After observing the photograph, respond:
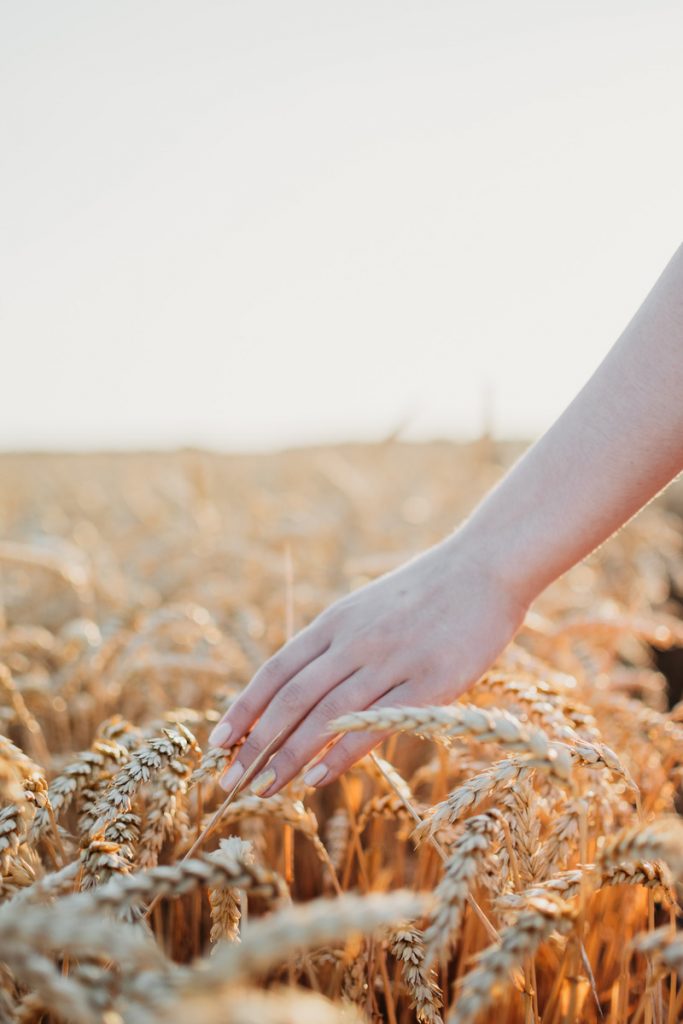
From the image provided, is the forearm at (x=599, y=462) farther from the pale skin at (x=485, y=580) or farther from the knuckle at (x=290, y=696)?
the knuckle at (x=290, y=696)

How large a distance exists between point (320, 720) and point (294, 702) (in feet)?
0.17

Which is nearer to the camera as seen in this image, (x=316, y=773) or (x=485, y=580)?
(x=316, y=773)

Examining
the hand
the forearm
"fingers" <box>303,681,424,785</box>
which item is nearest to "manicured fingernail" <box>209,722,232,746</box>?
the hand

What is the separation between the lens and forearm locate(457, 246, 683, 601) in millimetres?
1087

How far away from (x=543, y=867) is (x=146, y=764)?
57 cm

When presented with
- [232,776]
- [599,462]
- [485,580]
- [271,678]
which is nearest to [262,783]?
[232,776]

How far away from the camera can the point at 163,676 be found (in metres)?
2.09

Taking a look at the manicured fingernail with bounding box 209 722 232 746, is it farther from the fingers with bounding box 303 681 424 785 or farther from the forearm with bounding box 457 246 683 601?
the forearm with bounding box 457 246 683 601

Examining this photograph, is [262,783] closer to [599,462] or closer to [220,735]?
[220,735]

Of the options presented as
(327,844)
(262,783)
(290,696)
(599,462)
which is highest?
(599,462)

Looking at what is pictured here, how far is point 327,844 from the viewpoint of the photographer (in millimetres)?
2090

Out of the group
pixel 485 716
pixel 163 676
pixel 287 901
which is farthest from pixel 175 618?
pixel 485 716

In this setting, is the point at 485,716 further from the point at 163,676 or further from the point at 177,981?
the point at 163,676

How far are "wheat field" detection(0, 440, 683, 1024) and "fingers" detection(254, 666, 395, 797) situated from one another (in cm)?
5
